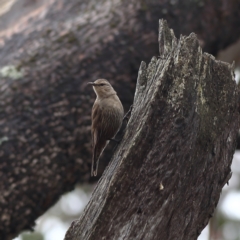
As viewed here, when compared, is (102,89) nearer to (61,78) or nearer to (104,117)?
(104,117)

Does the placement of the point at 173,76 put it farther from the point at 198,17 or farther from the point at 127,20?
the point at 198,17

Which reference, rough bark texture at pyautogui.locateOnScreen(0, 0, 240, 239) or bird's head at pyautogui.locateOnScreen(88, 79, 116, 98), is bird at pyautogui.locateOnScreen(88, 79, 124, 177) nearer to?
bird's head at pyautogui.locateOnScreen(88, 79, 116, 98)

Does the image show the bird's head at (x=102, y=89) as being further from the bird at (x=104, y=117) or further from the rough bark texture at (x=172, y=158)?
the rough bark texture at (x=172, y=158)

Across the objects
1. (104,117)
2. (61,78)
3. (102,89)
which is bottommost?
(104,117)

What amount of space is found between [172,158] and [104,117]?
1.47m

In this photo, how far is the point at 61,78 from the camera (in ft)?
20.6

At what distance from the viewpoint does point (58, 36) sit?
658 cm

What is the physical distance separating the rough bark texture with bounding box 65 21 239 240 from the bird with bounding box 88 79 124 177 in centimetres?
105

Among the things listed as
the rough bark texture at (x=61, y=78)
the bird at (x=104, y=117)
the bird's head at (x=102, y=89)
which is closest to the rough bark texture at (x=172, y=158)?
the bird at (x=104, y=117)

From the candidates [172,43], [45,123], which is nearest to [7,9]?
[45,123]

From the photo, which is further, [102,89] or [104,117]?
[102,89]

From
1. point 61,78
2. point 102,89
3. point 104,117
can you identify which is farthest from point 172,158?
point 61,78

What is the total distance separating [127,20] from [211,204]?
3906 millimetres

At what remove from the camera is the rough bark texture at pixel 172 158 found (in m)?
2.99
